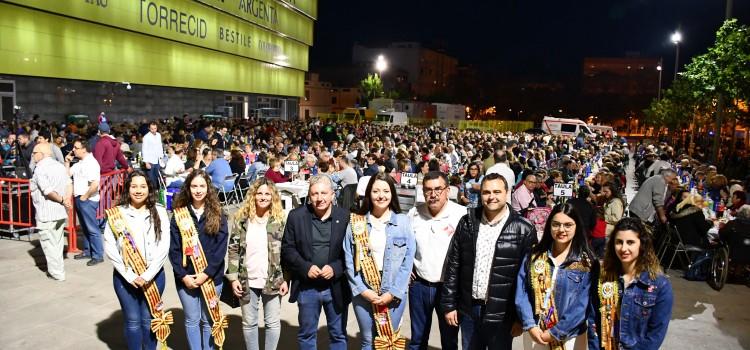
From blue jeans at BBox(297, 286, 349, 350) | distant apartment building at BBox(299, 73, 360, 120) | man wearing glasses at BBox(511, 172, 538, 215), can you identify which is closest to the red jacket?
man wearing glasses at BBox(511, 172, 538, 215)

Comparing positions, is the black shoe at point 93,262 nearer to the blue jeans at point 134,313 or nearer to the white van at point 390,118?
the blue jeans at point 134,313

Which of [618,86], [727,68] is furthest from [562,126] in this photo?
[618,86]

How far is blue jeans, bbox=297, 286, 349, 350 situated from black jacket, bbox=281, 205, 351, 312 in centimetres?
5

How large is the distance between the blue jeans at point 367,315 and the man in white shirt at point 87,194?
5120 millimetres

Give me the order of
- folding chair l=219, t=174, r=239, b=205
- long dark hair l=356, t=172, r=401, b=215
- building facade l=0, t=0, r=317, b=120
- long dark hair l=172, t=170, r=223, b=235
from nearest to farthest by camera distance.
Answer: long dark hair l=356, t=172, r=401, b=215
long dark hair l=172, t=170, r=223, b=235
folding chair l=219, t=174, r=239, b=205
building facade l=0, t=0, r=317, b=120

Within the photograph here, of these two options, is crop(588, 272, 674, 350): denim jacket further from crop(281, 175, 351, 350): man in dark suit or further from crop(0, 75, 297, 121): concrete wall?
crop(0, 75, 297, 121): concrete wall

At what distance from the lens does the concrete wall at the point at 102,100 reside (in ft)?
87.9

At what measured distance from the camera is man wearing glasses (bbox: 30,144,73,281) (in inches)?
279

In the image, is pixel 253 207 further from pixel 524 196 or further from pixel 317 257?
pixel 524 196

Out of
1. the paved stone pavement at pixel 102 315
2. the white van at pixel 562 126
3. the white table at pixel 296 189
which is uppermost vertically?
the white van at pixel 562 126

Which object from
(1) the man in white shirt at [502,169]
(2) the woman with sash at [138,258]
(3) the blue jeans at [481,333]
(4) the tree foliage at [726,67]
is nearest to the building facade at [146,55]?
(1) the man in white shirt at [502,169]

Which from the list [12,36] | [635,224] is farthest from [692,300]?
[12,36]

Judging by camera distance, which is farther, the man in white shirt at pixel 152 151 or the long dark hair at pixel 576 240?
the man in white shirt at pixel 152 151

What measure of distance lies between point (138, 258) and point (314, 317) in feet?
4.84
